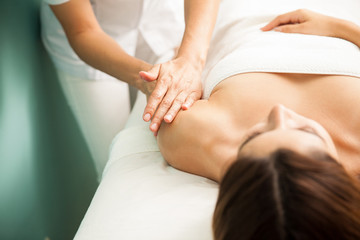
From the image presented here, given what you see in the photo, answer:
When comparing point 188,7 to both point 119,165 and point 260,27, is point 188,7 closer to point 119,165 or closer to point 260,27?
point 260,27

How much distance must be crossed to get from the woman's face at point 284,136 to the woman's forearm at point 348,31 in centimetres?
48

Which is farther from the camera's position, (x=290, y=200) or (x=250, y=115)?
(x=250, y=115)

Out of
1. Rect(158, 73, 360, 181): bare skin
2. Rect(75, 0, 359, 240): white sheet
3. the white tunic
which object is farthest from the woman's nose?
the white tunic

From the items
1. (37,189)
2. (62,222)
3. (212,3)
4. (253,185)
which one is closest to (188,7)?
(212,3)

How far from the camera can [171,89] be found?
3.45 ft

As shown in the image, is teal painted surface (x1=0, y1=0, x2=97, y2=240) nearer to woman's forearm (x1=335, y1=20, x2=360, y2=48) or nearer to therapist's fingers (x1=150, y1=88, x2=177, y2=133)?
therapist's fingers (x1=150, y1=88, x2=177, y2=133)

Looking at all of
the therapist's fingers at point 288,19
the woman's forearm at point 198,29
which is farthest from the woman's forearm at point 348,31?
the woman's forearm at point 198,29

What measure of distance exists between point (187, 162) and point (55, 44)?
842mm

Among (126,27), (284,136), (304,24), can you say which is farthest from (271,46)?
(126,27)

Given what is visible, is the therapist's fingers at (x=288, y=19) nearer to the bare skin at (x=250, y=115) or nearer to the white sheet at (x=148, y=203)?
the bare skin at (x=250, y=115)

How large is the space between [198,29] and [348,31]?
435 millimetres

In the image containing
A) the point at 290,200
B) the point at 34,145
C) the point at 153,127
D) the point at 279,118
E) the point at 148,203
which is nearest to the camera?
the point at 290,200

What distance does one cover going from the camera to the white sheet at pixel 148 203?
0.82 metres

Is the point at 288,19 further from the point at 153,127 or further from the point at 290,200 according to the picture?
the point at 290,200
